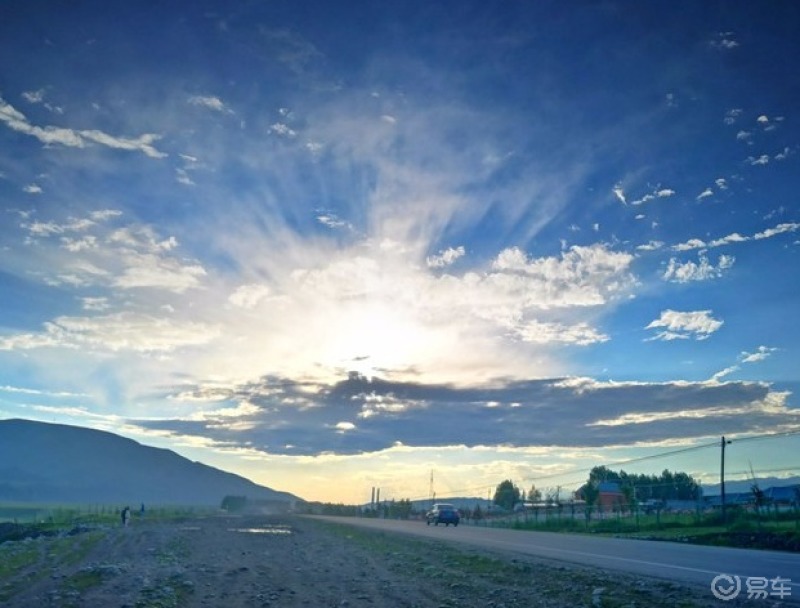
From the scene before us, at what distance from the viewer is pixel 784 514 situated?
43688 mm

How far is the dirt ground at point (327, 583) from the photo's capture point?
15.0 m

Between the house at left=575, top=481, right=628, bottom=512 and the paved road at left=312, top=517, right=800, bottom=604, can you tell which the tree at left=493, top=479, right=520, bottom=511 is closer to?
the house at left=575, top=481, right=628, bottom=512

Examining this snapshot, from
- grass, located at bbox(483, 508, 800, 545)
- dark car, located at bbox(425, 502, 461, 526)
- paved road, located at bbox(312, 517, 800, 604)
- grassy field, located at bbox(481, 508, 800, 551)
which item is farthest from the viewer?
dark car, located at bbox(425, 502, 461, 526)

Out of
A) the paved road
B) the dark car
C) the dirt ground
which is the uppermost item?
the paved road

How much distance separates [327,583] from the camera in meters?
18.9

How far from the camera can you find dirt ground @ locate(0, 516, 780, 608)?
15.0 meters

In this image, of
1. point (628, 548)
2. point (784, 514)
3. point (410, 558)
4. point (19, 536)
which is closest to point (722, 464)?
point (784, 514)

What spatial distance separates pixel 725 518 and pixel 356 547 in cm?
2276

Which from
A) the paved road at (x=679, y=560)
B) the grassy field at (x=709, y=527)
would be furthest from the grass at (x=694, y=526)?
the paved road at (x=679, y=560)

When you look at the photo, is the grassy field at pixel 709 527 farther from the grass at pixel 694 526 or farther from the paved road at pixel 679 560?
the paved road at pixel 679 560

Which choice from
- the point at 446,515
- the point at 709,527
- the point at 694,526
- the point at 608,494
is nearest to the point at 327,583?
the point at 709,527

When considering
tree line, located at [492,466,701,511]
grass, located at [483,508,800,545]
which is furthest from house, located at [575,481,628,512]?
grass, located at [483,508,800,545]

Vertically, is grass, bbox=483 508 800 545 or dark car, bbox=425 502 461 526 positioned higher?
grass, bbox=483 508 800 545

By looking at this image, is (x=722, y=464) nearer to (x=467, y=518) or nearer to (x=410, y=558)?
(x=410, y=558)
